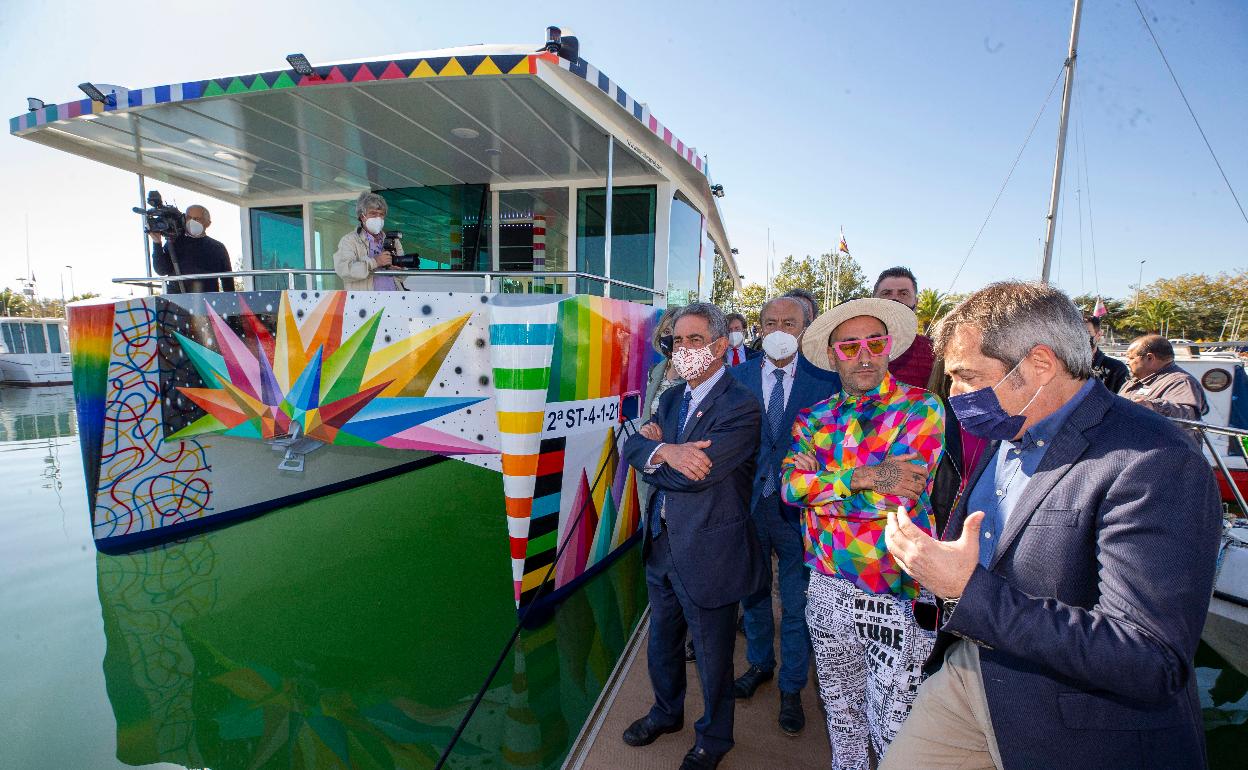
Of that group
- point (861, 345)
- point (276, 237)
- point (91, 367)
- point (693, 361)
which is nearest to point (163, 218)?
point (91, 367)

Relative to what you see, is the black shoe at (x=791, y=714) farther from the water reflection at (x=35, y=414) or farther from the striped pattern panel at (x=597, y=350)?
the water reflection at (x=35, y=414)

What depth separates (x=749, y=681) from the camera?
277 cm

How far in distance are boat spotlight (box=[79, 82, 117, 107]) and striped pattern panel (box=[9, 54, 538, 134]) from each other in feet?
0.09

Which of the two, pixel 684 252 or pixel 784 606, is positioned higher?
pixel 684 252

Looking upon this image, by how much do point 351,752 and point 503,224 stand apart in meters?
4.99

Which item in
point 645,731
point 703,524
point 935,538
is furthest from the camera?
point 645,731

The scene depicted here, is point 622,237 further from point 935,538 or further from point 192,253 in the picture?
point 935,538

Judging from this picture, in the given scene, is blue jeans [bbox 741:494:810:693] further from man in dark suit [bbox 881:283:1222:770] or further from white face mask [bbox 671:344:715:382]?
man in dark suit [bbox 881:283:1222:770]

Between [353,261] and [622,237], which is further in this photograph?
[622,237]

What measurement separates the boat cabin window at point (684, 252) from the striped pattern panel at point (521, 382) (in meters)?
2.74

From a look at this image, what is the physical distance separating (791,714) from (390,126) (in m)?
4.63

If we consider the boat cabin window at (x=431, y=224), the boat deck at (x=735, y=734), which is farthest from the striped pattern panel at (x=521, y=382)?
the boat cabin window at (x=431, y=224)

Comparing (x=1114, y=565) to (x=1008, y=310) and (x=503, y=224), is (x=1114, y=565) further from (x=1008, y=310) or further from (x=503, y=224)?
(x=503, y=224)

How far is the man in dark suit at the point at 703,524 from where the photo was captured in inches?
82.6
